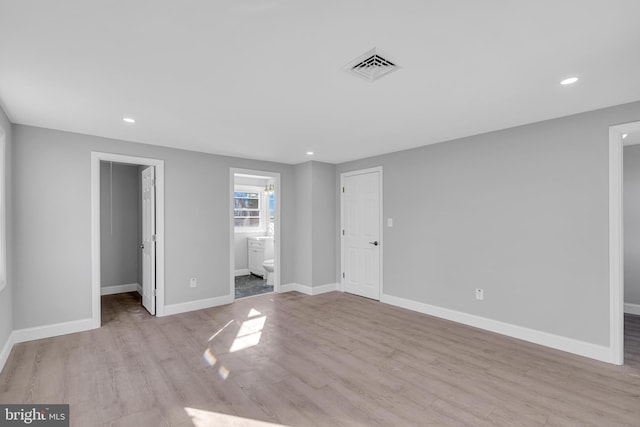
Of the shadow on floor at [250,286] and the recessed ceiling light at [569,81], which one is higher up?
the recessed ceiling light at [569,81]

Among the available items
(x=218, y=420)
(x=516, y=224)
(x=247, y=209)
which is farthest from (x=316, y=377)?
(x=247, y=209)

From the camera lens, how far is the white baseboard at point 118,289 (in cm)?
540

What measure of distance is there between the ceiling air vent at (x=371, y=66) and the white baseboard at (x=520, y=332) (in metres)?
3.15

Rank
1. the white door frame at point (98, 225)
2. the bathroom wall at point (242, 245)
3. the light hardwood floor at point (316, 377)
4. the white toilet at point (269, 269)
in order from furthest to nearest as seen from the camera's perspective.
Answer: the bathroom wall at point (242, 245), the white toilet at point (269, 269), the white door frame at point (98, 225), the light hardwood floor at point (316, 377)

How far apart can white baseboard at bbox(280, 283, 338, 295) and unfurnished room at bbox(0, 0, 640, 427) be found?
0.15ft

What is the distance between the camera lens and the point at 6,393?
2.29 metres

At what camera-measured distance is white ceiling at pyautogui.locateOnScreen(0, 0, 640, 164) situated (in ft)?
4.94

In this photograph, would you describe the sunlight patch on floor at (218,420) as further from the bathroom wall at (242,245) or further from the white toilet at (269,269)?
the bathroom wall at (242,245)

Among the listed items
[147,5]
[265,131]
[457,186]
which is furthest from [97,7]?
[457,186]

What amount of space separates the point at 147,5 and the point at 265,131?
6.83 ft

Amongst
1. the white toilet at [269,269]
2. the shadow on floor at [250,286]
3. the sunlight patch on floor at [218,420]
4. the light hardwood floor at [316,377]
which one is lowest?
the shadow on floor at [250,286]

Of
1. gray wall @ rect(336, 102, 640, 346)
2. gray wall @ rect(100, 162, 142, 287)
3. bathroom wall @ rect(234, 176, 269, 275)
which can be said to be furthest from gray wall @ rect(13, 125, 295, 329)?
gray wall @ rect(336, 102, 640, 346)

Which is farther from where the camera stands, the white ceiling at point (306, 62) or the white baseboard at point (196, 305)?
the white baseboard at point (196, 305)

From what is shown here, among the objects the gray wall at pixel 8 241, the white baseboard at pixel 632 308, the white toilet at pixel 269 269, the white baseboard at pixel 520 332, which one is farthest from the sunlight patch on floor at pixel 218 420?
the white baseboard at pixel 632 308
